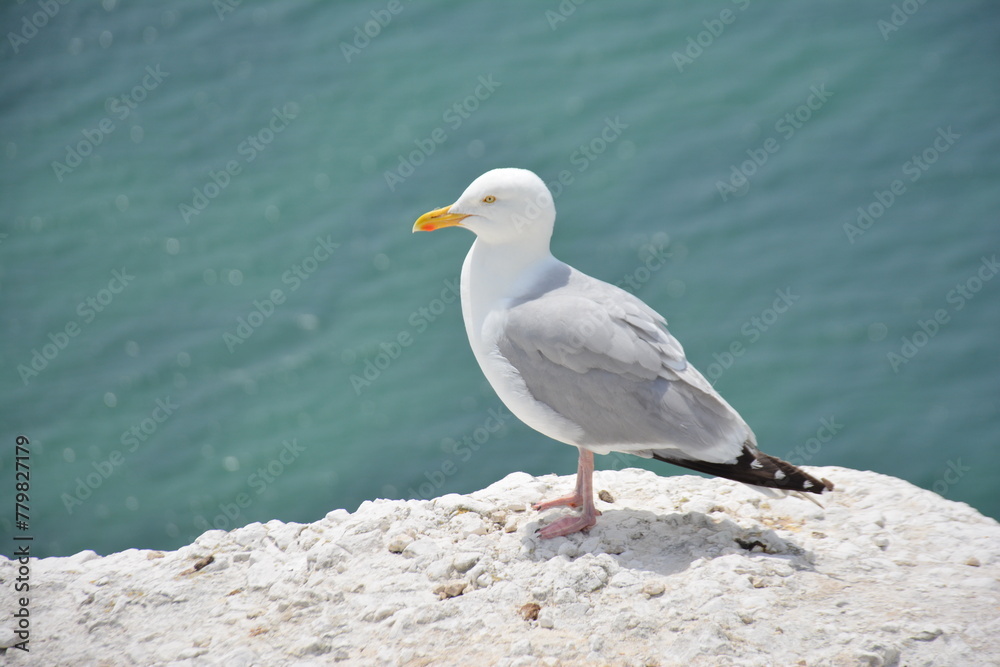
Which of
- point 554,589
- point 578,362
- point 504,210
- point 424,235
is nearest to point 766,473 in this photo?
point 578,362

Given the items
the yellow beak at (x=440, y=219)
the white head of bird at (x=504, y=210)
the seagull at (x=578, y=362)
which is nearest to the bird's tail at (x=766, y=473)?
the seagull at (x=578, y=362)

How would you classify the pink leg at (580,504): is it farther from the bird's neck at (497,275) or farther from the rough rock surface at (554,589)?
the bird's neck at (497,275)

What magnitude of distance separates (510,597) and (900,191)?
8.10 meters

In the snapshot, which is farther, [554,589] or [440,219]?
[440,219]

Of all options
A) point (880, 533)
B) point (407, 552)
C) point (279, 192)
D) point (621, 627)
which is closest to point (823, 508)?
point (880, 533)

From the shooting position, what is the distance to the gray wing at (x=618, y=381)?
5.09 meters

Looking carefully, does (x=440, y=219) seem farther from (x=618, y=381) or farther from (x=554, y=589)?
(x=554, y=589)

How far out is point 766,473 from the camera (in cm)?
493

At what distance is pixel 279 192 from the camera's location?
12000 mm

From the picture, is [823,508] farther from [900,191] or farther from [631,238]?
[900,191]

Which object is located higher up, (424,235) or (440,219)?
(440,219)

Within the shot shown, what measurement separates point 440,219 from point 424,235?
586 centimetres

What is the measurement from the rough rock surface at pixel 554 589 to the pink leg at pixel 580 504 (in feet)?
0.22

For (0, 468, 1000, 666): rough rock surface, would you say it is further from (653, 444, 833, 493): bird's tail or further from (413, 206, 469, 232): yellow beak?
(413, 206, 469, 232): yellow beak
